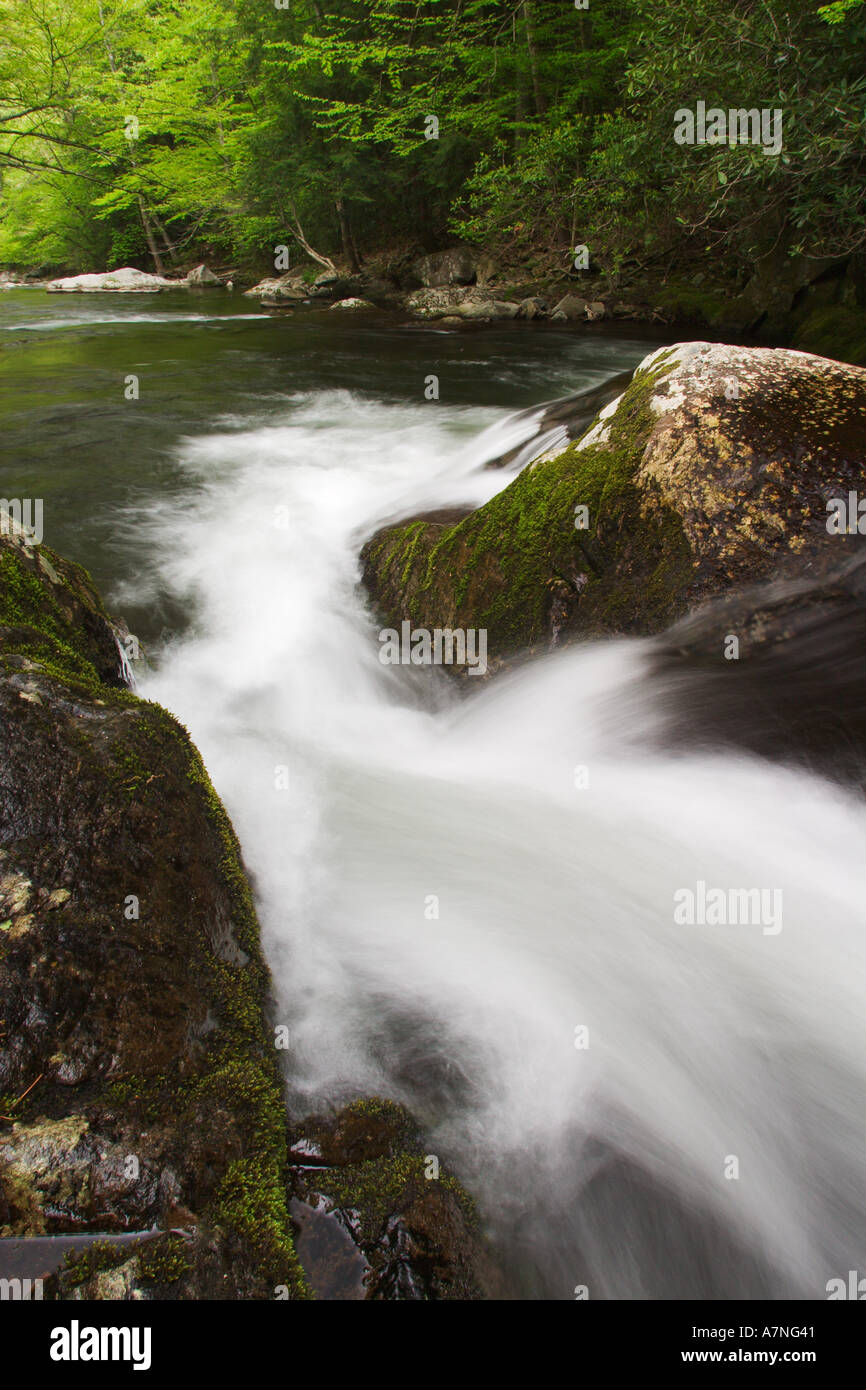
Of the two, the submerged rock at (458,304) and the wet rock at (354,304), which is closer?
the submerged rock at (458,304)

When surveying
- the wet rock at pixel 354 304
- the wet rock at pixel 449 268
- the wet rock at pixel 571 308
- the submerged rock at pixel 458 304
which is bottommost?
the wet rock at pixel 571 308

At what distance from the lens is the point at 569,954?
312 cm

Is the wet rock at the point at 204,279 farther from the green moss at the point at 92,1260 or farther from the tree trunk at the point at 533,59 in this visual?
the green moss at the point at 92,1260

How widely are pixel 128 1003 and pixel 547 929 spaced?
71.4 inches

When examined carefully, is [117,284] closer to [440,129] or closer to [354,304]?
[354,304]

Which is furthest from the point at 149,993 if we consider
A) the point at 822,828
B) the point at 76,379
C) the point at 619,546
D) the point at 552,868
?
the point at 76,379

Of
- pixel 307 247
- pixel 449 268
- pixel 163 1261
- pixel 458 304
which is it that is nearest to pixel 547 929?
pixel 163 1261

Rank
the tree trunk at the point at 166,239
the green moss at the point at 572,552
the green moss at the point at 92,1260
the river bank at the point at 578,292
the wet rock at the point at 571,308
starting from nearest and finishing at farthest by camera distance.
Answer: the green moss at the point at 92,1260, the green moss at the point at 572,552, the river bank at the point at 578,292, the wet rock at the point at 571,308, the tree trunk at the point at 166,239

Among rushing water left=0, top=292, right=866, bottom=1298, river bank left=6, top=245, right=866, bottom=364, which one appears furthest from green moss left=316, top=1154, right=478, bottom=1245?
river bank left=6, top=245, right=866, bottom=364

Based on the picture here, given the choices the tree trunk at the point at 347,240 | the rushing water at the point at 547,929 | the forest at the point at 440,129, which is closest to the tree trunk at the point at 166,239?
the forest at the point at 440,129

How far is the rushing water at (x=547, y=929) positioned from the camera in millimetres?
2396

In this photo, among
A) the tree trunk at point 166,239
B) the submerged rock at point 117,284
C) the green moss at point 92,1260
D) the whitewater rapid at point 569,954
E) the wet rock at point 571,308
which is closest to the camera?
the green moss at point 92,1260

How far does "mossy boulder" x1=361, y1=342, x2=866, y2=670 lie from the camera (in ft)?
12.7

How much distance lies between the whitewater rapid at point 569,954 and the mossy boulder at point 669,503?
15.2 inches
